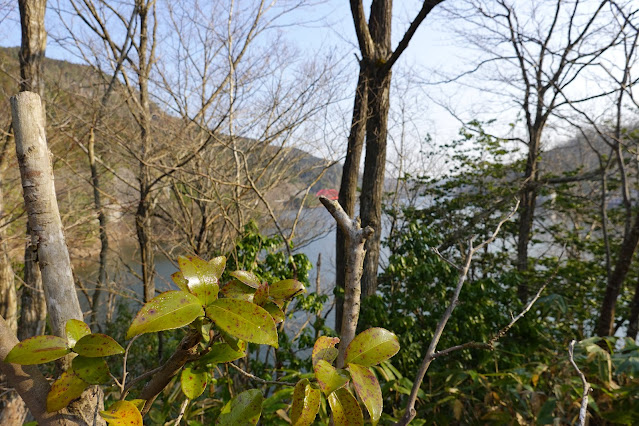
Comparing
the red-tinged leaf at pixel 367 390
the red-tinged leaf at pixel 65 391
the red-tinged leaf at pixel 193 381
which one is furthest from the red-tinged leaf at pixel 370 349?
the red-tinged leaf at pixel 65 391

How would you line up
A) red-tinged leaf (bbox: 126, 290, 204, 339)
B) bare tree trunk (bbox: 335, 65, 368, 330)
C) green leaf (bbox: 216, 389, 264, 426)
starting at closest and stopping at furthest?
red-tinged leaf (bbox: 126, 290, 204, 339) → green leaf (bbox: 216, 389, 264, 426) → bare tree trunk (bbox: 335, 65, 368, 330)

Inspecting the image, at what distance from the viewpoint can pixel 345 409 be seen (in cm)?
54

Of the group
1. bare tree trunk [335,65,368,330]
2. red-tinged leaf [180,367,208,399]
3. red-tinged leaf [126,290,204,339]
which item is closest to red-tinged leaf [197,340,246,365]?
red-tinged leaf [180,367,208,399]

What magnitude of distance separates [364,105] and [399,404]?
2744 mm

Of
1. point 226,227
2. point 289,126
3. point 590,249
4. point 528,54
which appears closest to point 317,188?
Answer: point 226,227

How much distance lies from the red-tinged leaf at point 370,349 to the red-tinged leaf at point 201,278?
0.22m

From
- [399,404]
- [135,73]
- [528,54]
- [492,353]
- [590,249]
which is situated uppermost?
[528,54]

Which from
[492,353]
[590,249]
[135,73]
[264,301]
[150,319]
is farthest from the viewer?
[590,249]

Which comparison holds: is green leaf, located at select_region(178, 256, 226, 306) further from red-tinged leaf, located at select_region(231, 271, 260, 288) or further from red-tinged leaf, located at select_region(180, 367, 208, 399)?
red-tinged leaf, located at select_region(180, 367, 208, 399)

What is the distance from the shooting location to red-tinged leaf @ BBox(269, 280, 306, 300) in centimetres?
62

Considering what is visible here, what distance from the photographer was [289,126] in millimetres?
4422

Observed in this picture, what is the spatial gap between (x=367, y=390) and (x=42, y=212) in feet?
1.81

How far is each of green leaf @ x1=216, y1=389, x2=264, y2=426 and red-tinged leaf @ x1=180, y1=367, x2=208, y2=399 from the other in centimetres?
7

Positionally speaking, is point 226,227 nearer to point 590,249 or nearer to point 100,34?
point 100,34
